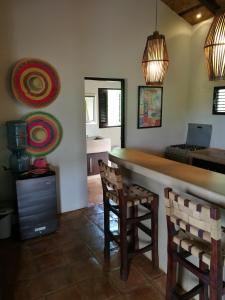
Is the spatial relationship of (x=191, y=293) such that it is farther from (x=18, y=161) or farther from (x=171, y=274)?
(x=18, y=161)

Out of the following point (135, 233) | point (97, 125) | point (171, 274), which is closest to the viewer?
point (171, 274)

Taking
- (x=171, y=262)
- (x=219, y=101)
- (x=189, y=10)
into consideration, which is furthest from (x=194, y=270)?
(x=189, y=10)

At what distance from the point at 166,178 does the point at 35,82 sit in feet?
7.09

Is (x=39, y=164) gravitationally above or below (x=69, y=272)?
above

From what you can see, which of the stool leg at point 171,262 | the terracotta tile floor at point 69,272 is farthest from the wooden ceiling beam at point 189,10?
the terracotta tile floor at point 69,272

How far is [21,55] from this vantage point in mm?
2990

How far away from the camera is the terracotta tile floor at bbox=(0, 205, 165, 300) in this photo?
211 cm

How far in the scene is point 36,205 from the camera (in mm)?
2914

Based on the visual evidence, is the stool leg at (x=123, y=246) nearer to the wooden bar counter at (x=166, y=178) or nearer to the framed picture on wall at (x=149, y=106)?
the wooden bar counter at (x=166, y=178)

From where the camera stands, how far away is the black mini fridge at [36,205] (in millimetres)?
2818

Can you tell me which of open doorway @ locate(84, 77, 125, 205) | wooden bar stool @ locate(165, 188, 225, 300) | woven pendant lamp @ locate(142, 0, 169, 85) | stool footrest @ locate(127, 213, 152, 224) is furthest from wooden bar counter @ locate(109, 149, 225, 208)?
open doorway @ locate(84, 77, 125, 205)

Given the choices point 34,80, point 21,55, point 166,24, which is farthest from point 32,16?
point 166,24

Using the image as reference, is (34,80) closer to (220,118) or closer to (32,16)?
(32,16)

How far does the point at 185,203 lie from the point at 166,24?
139 inches
